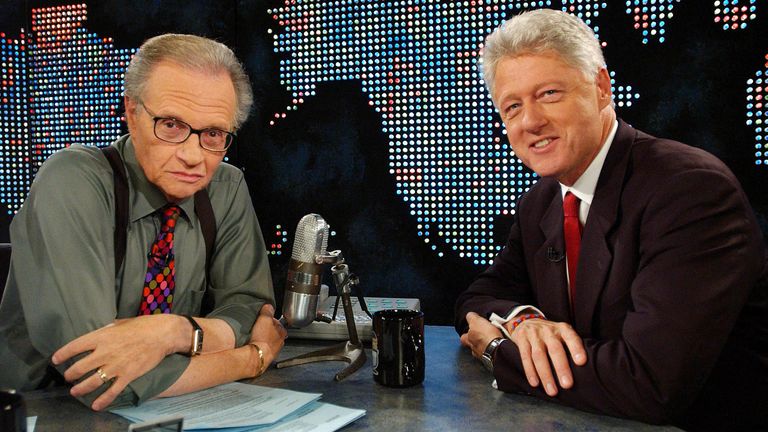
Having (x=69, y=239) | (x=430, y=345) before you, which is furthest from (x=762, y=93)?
(x=69, y=239)

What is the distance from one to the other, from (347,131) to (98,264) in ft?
4.66

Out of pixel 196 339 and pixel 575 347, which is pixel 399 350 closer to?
pixel 575 347

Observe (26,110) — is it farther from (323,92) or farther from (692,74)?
(692,74)

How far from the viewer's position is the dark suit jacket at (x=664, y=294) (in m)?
1.30

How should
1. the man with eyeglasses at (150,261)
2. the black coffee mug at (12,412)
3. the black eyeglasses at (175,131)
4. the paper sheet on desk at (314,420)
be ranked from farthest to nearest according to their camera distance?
the black eyeglasses at (175,131) → the man with eyeglasses at (150,261) → the paper sheet on desk at (314,420) → the black coffee mug at (12,412)

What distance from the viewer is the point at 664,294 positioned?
1.33 meters

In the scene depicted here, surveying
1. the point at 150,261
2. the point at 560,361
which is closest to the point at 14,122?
the point at 150,261

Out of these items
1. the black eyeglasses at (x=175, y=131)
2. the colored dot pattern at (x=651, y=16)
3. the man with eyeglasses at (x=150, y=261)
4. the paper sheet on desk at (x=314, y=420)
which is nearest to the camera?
the paper sheet on desk at (x=314, y=420)

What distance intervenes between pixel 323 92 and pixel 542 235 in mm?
1291

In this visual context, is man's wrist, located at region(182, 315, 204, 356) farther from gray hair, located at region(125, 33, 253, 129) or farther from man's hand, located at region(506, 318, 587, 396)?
man's hand, located at region(506, 318, 587, 396)

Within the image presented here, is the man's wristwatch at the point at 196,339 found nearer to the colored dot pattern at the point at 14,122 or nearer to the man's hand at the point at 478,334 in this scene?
the man's hand at the point at 478,334

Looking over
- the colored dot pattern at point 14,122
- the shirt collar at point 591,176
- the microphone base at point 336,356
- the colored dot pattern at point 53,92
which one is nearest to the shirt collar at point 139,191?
the microphone base at point 336,356

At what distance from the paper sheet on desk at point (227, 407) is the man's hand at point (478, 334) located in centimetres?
52

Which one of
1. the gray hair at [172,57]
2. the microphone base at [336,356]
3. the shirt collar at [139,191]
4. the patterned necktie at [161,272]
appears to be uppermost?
the gray hair at [172,57]
